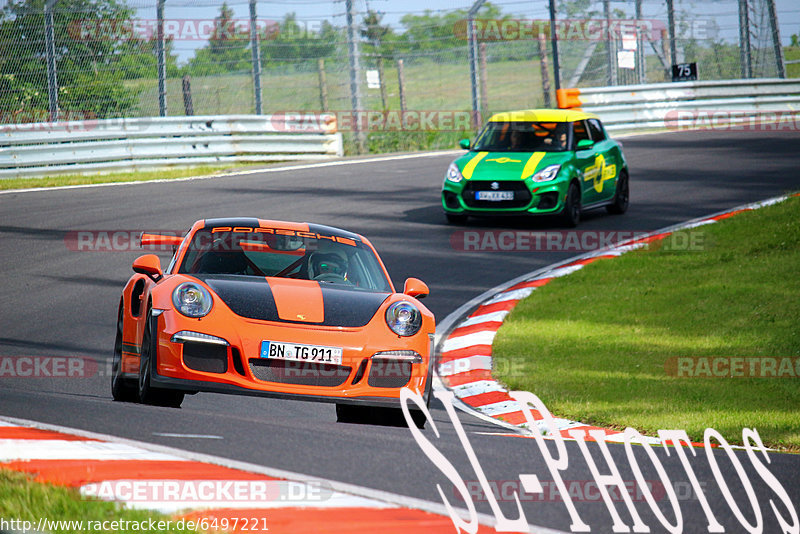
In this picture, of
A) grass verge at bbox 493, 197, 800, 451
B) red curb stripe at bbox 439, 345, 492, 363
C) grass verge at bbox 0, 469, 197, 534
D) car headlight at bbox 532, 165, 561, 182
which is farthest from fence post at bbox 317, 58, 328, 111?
grass verge at bbox 0, 469, 197, 534

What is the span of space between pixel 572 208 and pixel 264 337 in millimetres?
9287

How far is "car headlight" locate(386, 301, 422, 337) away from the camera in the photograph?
6113 mm

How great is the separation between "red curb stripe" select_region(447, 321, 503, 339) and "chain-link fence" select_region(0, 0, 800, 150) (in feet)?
38.4

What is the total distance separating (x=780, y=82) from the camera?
27.2 metres

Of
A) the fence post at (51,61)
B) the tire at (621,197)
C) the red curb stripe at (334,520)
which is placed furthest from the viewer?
the fence post at (51,61)

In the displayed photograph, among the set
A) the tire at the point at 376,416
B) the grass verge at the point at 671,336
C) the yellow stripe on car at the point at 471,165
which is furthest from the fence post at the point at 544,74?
the tire at the point at 376,416

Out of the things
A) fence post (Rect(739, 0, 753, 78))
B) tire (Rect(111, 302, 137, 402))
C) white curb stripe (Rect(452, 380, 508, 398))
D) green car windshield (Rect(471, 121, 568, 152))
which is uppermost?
fence post (Rect(739, 0, 753, 78))

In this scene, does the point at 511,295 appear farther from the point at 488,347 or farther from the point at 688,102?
the point at 688,102

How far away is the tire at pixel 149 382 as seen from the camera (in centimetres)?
587

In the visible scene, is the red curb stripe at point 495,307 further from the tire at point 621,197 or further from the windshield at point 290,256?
the tire at point 621,197

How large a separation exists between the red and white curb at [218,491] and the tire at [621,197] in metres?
12.2

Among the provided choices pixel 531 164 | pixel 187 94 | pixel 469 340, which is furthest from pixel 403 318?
pixel 187 94

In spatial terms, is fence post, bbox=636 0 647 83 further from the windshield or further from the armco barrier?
the windshield

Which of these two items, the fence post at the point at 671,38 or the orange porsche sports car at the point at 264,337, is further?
the fence post at the point at 671,38
